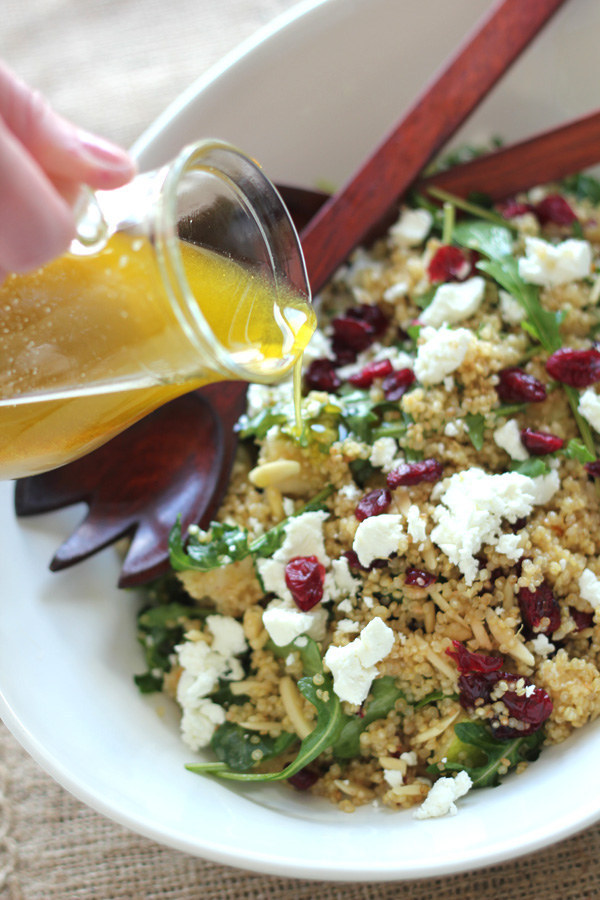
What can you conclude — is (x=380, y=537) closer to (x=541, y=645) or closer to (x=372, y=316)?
(x=541, y=645)

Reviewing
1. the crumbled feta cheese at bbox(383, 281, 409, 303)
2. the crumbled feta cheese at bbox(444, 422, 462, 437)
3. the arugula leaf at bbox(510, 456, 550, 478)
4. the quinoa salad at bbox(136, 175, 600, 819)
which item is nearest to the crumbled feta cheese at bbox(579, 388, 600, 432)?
the quinoa salad at bbox(136, 175, 600, 819)

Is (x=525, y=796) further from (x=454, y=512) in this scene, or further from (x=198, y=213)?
(x=198, y=213)

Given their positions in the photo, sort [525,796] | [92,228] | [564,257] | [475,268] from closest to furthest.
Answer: [92,228], [525,796], [564,257], [475,268]

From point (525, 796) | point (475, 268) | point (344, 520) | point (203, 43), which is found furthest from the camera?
point (203, 43)

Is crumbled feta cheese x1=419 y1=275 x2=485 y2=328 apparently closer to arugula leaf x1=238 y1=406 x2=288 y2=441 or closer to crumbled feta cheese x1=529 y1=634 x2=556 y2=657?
arugula leaf x1=238 y1=406 x2=288 y2=441

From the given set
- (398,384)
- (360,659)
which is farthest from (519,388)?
(360,659)

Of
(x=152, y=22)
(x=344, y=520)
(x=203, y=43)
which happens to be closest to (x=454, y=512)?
(x=344, y=520)
